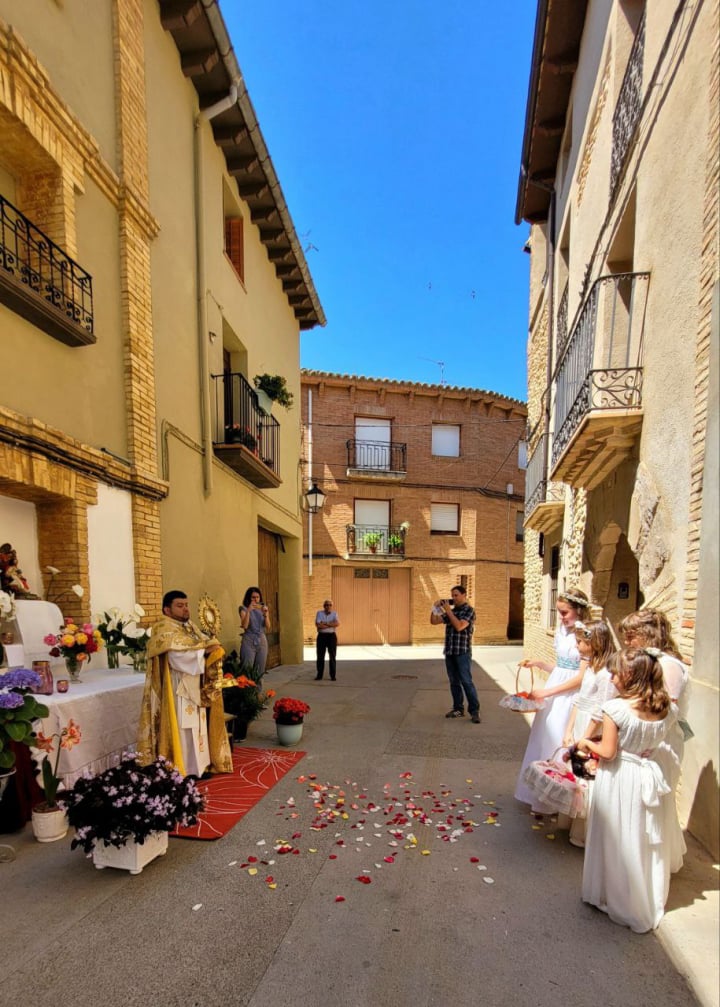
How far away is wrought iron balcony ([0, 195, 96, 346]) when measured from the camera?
405cm

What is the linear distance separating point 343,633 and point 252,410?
11.0m

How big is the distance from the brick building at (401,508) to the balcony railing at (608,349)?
39.1 feet

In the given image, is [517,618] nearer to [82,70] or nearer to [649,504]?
[649,504]

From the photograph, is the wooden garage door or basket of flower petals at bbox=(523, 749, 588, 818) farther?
the wooden garage door

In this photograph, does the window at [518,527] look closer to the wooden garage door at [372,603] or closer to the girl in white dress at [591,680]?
the wooden garage door at [372,603]

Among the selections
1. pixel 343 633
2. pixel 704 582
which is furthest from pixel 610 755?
pixel 343 633

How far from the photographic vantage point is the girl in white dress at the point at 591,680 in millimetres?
3471

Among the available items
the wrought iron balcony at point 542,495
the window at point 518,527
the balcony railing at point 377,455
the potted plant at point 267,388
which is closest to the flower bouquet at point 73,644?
the potted plant at point 267,388

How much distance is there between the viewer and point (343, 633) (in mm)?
18062

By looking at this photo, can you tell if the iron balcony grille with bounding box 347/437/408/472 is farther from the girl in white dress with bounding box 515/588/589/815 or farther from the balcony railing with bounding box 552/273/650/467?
the girl in white dress with bounding box 515/588/589/815

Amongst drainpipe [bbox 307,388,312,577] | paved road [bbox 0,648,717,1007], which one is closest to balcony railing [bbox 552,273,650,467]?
paved road [bbox 0,648,717,1007]

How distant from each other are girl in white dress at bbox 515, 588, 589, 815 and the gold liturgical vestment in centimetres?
273

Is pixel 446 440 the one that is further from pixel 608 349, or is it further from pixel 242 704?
pixel 242 704

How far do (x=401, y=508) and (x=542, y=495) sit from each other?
880 centimetres
